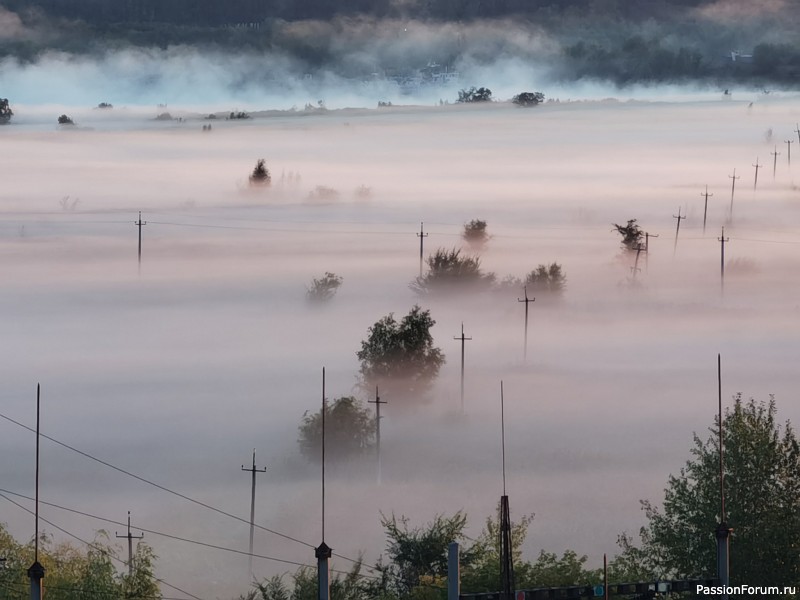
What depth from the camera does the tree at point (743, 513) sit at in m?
75.7

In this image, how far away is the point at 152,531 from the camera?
11269 cm

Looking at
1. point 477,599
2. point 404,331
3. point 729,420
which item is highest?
point 404,331

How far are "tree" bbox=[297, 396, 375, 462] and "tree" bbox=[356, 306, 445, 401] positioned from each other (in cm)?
1184

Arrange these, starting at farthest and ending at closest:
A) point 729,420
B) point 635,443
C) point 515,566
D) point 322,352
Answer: point 322,352, point 635,443, point 729,420, point 515,566

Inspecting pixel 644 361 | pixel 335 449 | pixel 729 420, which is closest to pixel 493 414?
pixel 335 449

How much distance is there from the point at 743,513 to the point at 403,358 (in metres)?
67.8

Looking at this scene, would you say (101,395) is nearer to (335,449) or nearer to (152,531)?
(335,449)

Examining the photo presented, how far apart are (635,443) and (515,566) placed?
206 ft

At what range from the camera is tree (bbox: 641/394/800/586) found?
75688mm

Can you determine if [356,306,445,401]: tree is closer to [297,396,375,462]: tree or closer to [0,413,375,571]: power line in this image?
[297,396,375,462]: tree

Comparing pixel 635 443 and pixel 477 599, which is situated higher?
pixel 635 443

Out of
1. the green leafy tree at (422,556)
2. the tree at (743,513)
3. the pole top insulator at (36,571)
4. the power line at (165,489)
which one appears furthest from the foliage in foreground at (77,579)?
the pole top insulator at (36,571)

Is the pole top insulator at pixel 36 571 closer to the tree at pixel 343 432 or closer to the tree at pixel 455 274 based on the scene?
the tree at pixel 343 432

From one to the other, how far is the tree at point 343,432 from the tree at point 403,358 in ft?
38.8
